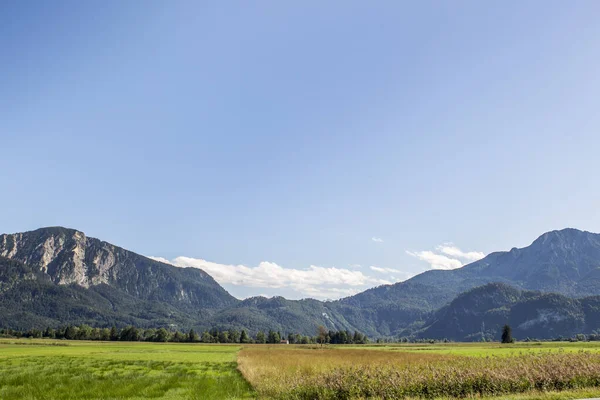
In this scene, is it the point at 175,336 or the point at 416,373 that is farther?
the point at 175,336

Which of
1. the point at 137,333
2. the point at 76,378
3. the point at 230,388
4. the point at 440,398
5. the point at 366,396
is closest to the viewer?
the point at 440,398

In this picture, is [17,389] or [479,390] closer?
[479,390]

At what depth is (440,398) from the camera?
874 inches

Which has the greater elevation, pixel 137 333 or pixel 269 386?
pixel 269 386

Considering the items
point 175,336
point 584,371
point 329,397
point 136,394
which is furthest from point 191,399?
point 175,336

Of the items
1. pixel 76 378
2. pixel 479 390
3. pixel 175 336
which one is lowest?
pixel 175 336

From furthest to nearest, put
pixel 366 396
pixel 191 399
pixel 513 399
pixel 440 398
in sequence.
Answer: pixel 191 399 < pixel 366 396 < pixel 440 398 < pixel 513 399

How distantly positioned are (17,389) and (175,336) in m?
178

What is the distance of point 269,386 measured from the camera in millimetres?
29359

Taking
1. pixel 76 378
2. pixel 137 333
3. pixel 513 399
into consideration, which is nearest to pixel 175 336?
pixel 137 333

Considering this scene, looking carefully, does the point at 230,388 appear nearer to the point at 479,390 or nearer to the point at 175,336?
the point at 479,390

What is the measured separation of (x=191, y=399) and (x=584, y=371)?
1014 inches

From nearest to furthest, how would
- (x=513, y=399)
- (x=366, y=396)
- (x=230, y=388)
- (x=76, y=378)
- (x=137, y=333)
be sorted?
1. (x=513, y=399)
2. (x=366, y=396)
3. (x=230, y=388)
4. (x=76, y=378)
5. (x=137, y=333)

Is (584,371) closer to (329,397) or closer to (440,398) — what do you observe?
(440,398)
